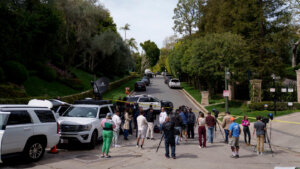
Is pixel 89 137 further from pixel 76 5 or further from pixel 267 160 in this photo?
pixel 76 5

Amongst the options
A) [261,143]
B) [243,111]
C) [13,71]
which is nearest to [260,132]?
[261,143]

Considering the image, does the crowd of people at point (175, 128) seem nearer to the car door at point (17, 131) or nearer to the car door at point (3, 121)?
the car door at point (17, 131)

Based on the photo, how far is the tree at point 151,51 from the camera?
448 feet

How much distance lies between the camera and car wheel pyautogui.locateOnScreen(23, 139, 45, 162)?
8638mm

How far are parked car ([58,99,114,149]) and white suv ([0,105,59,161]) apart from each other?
1107 millimetres

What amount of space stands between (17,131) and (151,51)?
129850 mm

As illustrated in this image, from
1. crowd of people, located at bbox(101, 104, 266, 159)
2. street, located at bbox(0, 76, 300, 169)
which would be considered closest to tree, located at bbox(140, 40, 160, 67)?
crowd of people, located at bbox(101, 104, 266, 159)

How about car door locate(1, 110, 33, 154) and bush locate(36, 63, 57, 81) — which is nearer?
car door locate(1, 110, 33, 154)

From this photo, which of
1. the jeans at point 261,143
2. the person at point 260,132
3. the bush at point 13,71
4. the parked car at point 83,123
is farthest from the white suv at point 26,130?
the bush at point 13,71

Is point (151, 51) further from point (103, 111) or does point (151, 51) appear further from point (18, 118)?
point (18, 118)

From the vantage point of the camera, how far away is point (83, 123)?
10.9 meters

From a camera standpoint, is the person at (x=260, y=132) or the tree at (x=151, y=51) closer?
the person at (x=260, y=132)

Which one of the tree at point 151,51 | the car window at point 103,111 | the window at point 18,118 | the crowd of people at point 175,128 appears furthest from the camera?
the tree at point 151,51

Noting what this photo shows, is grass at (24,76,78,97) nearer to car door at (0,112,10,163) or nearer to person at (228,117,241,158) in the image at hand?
car door at (0,112,10,163)
